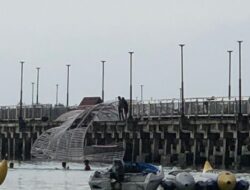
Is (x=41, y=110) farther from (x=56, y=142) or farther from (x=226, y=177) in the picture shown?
(x=226, y=177)

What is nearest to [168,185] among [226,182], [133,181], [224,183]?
[133,181]

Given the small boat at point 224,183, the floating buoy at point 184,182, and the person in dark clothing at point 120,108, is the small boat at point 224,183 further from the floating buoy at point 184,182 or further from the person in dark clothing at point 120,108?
the person in dark clothing at point 120,108

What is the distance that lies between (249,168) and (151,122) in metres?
18.2

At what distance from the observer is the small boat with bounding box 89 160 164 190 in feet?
198

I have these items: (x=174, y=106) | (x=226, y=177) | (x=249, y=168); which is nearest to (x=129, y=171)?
(x=226, y=177)

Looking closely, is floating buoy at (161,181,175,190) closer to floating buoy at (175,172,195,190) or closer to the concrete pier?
floating buoy at (175,172,195,190)

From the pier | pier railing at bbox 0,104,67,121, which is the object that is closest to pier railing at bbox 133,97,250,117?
the pier

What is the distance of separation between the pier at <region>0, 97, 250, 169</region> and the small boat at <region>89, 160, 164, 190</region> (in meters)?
38.0

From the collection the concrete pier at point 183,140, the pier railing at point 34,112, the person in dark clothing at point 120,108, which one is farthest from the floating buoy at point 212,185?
the pier railing at point 34,112

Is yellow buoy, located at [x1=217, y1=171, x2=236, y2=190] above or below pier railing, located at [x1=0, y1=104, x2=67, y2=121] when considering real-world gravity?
below

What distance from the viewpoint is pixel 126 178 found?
61438 mm

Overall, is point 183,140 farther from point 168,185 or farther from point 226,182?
point 226,182

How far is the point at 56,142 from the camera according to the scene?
109 meters

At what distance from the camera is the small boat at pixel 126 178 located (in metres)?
60.3
